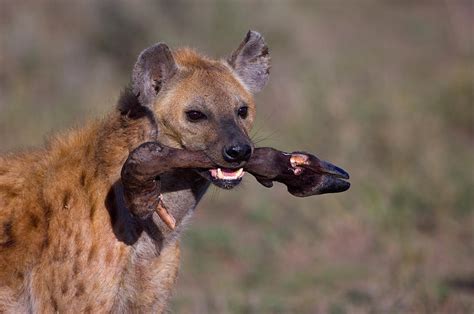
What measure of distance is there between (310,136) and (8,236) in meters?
7.37

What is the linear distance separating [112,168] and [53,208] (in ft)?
1.20

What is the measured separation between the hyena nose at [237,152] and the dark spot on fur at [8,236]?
3.69 feet

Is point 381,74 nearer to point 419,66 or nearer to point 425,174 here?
point 419,66

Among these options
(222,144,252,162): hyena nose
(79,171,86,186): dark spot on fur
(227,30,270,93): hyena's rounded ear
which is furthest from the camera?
(227,30,270,93): hyena's rounded ear

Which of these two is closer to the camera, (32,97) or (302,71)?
(32,97)

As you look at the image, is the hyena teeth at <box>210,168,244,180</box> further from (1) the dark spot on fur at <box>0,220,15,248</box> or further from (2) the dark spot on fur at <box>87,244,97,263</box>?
(1) the dark spot on fur at <box>0,220,15,248</box>

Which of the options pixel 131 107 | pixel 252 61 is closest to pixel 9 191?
pixel 131 107

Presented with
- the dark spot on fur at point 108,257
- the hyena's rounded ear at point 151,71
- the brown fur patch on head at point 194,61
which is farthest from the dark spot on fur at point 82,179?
the brown fur patch on head at point 194,61

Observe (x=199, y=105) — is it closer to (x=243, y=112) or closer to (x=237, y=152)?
(x=243, y=112)

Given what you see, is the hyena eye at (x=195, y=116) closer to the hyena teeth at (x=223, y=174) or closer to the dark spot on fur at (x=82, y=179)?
the hyena teeth at (x=223, y=174)

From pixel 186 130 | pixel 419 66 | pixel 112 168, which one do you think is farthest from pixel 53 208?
pixel 419 66

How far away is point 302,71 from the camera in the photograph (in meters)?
14.7

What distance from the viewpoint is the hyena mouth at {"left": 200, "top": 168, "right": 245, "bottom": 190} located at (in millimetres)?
5246

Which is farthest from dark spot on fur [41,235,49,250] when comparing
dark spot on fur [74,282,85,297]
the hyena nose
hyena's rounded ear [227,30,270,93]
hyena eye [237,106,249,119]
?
hyena's rounded ear [227,30,270,93]
